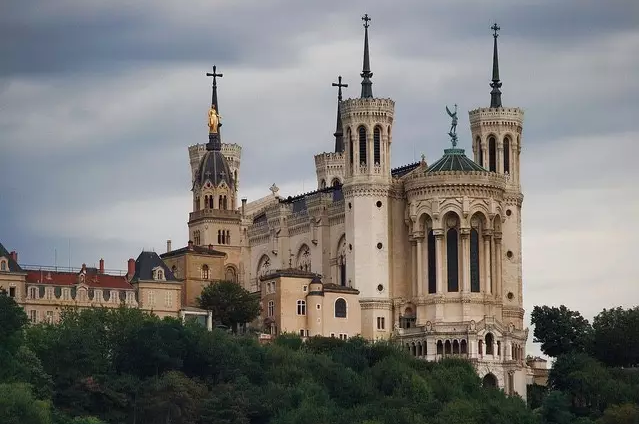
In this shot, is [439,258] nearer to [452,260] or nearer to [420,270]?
[452,260]

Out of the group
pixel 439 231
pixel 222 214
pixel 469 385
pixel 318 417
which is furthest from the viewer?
pixel 222 214

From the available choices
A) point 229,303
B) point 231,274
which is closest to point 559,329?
point 229,303

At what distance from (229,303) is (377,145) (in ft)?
45.1

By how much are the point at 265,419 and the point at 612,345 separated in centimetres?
2798

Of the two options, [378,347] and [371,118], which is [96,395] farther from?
[371,118]

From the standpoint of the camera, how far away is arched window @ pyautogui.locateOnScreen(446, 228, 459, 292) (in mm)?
138375

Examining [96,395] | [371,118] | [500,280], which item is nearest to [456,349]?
[500,280]

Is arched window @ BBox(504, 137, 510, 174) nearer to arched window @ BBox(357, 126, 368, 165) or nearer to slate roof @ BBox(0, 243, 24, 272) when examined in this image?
arched window @ BBox(357, 126, 368, 165)

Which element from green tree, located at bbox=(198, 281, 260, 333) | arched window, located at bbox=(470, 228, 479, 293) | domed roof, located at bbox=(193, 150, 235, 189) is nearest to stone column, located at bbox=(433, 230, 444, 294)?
arched window, located at bbox=(470, 228, 479, 293)

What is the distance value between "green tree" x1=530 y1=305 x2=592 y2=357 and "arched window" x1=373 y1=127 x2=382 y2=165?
48.7ft

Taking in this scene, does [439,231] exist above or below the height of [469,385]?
above

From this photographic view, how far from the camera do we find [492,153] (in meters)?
147

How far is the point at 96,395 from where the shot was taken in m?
120

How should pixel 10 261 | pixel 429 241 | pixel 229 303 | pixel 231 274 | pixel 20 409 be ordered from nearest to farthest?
1. pixel 20 409
2. pixel 10 261
3. pixel 429 241
4. pixel 229 303
5. pixel 231 274
